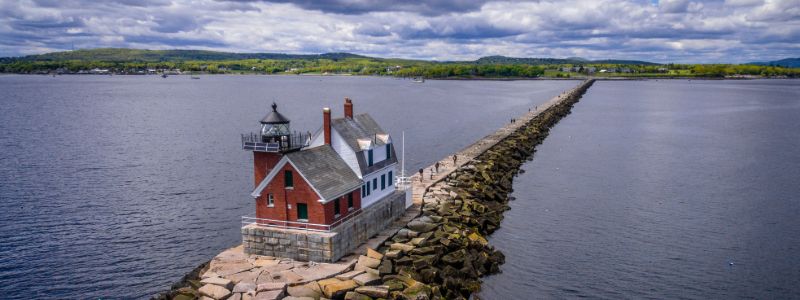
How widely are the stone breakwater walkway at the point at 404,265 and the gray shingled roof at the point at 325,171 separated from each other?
3.47m

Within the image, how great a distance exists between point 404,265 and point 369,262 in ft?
6.61

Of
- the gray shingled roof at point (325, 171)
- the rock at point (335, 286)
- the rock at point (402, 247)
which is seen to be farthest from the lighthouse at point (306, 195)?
the rock at point (335, 286)

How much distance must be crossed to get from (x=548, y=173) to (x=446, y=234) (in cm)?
3354

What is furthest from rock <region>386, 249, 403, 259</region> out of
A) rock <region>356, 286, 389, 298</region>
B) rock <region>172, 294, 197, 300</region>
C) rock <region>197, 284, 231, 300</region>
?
rock <region>172, 294, 197, 300</region>

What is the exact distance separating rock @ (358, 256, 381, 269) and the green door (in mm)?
3599

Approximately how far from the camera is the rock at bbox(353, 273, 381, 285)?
2730 centimetres

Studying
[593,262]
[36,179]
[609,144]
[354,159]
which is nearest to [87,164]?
[36,179]

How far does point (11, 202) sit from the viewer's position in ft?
164

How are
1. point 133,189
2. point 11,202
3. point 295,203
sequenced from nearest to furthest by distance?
1. point 295,203
2. point 11,202
3. point 133,189

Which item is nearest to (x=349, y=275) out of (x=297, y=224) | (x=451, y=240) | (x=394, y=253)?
(x=394, y=253)

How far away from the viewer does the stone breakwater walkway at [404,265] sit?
2636 centimetres

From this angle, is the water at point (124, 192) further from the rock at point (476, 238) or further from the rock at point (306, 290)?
the rock at point (476, 238)

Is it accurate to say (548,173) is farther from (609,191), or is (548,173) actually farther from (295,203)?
(295,203)

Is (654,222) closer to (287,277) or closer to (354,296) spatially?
(354,296)
